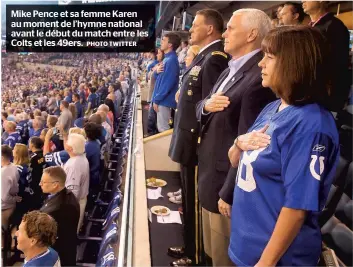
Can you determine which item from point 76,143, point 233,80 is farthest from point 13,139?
point 233,80

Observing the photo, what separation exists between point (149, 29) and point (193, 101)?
24.6 inches

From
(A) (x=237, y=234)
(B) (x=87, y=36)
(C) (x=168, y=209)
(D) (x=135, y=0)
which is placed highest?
(D) (x=135, y=0)

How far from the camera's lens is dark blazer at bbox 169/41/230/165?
1.34m

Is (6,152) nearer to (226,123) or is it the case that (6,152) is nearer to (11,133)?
(11,133)

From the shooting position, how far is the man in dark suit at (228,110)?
0.99 metres

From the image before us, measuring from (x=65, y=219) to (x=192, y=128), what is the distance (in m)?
0.72

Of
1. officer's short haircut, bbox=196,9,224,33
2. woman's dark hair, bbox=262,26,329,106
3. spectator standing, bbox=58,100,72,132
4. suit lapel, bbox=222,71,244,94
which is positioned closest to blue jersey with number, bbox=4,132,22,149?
spectator standing, bbox=58,100,72,132

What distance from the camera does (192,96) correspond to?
1403 mm

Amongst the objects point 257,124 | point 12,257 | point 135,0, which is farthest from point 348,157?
point 12,257

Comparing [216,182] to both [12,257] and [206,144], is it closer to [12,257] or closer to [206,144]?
[206,144]

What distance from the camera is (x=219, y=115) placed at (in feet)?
3.56

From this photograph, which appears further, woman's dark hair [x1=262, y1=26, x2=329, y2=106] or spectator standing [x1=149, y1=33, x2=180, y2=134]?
spectator standing [x1=149, y1=33, x2=180, y2=134]

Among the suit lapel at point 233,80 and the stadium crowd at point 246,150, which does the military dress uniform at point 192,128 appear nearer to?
the stadium crowd at point 246,150

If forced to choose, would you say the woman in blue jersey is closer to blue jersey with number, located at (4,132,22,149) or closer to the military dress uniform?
the military dress uniform
